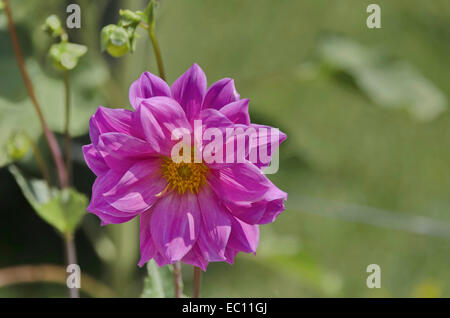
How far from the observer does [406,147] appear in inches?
32.0

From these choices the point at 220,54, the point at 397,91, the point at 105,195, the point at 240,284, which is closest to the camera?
the point at 105,195

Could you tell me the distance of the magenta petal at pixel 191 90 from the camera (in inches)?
8.8

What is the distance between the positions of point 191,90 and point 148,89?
0.06ft

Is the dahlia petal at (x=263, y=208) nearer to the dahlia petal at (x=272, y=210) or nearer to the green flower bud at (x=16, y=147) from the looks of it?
the dahlia petal at (x=272, y=210)

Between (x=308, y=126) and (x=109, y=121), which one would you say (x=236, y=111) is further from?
(x=308, y=126)

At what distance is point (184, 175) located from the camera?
0.25 meters

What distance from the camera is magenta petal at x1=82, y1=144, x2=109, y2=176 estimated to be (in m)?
0.22

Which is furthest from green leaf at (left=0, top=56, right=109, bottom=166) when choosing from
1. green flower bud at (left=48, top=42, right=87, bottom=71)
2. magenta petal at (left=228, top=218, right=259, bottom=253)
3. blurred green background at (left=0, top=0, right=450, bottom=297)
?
magenta petal at (left=228, top=218, right=259, bottom=253)

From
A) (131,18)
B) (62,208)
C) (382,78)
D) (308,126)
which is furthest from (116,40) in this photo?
(308,126)

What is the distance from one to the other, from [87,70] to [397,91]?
1.04 feet

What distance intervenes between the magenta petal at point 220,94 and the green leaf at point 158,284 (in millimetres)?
94

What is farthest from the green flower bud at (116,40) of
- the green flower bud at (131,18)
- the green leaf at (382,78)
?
the green leaf at (382,78)
